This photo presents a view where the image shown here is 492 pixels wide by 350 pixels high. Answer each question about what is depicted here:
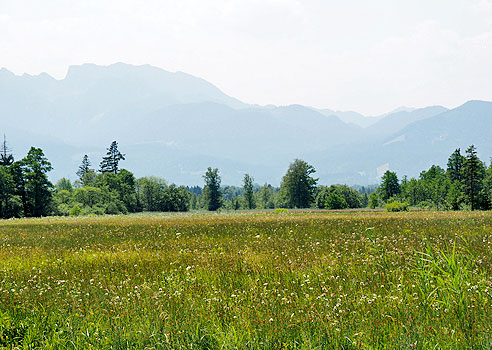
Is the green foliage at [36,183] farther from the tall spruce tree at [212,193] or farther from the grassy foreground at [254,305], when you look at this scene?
the tall spruce tree at [212,193]

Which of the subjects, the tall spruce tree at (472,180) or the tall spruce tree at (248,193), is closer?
the tall spruce tree at (472,180)

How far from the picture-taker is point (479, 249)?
10.8 metres

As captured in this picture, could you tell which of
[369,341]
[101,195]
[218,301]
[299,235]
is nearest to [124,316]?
[218,301]

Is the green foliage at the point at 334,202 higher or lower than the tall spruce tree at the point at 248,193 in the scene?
lower

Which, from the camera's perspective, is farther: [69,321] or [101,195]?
[101,195]

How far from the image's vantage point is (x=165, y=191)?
380 ft

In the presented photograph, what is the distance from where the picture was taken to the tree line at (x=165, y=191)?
204ft

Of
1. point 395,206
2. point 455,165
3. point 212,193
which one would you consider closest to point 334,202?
point 455,165

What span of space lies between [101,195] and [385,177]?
72212mm

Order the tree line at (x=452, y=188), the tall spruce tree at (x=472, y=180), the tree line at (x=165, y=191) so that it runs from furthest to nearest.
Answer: the tree line at (x=452, y=188), the tall spruce tree at (x=472, y=180), the tree line at (x=165, y=191)

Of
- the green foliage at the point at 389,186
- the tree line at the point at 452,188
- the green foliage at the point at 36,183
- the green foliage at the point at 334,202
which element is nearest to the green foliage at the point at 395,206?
the tree line at the point at 452,188

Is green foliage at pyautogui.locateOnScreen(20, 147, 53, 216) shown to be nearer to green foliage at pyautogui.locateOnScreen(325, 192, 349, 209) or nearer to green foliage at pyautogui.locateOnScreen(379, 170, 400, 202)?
green foliage at pyautogui.locateOnScreen(325, 192, 349, 209)

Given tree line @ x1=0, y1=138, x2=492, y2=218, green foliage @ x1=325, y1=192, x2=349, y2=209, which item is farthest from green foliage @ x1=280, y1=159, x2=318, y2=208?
green foliage @ x1=325, y1=192, x2=349, y2=209

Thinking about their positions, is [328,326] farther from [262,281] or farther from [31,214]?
[31,214]
